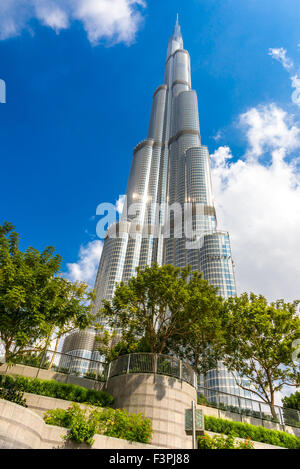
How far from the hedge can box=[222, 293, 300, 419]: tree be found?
15640 mm

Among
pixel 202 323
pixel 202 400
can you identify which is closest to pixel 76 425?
pixel 202 323

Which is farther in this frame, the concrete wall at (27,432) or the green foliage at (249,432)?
the green foliage at (249,432)

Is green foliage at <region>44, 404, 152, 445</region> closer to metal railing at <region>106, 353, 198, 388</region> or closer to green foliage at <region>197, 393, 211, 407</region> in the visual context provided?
metal railing at <region>106, 353, 198, 388</region>

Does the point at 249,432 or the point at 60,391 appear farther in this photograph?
the point at 249,432

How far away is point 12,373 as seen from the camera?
20359 millimetres

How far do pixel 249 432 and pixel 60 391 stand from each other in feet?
46.3

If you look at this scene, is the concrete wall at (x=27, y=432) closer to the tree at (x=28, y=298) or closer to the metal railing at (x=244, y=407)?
the tree at (x=28, y=298)

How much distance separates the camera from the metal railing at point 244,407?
24938mm

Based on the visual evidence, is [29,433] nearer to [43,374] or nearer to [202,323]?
[43,374]

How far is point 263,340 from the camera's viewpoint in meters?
29.2

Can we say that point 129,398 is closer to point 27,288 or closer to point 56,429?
point 56,429

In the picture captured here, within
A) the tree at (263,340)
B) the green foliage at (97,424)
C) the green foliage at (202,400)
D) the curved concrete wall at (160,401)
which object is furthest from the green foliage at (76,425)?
the tree at (263,340)

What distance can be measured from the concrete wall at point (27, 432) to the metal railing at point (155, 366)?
8145 mm

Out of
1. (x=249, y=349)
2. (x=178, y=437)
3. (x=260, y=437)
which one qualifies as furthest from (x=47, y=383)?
(x=249, y=349)
